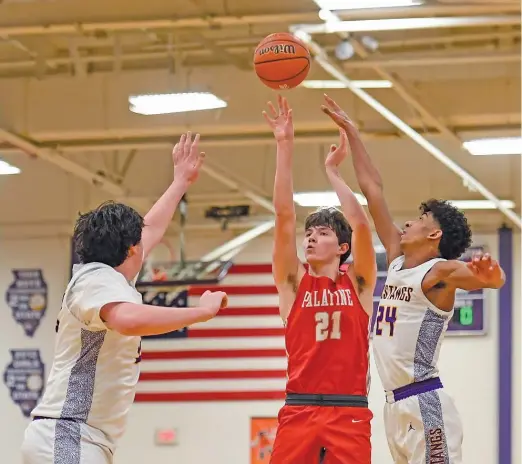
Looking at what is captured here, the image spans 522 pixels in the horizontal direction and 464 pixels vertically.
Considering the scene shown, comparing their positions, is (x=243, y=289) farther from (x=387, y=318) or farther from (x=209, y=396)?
(x=387, y=318)

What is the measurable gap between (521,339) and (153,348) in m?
5.93

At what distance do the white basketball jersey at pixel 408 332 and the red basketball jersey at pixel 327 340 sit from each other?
0.62 m

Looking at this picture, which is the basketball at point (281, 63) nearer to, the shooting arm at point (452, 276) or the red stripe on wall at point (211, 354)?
the shooting arm at point (452, 276)

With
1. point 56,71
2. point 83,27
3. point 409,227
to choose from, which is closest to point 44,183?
point 56,71

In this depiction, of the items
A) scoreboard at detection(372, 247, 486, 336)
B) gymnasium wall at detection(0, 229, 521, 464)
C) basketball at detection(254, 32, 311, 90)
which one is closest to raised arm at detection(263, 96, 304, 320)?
basketball at detection(254, 32, 311, 90)

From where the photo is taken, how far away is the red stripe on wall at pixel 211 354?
59.1 ft

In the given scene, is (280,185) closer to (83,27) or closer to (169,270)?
(83,27)

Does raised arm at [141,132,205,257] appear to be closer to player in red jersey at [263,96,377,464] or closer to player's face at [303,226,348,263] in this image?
player in red jersey at [263,96,377,464]

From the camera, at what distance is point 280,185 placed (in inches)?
237

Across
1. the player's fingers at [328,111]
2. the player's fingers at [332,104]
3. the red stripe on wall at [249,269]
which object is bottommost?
the player's fingers at [328,111]

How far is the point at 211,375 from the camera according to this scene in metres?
18.3

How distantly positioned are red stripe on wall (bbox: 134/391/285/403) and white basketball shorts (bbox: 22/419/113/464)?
1311cm

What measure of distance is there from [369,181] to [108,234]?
228cm

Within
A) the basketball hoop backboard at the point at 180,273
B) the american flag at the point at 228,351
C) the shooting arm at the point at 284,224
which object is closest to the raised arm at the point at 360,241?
the shooting arm at the point at 284,224
